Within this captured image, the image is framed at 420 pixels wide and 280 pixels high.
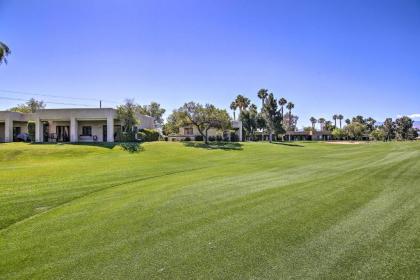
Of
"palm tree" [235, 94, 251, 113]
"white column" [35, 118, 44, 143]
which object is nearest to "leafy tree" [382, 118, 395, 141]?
"palm tree" [235, 94, 251, 113]

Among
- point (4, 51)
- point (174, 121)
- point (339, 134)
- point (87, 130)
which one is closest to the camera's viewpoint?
point (4, 51)

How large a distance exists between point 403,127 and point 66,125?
5232 inches

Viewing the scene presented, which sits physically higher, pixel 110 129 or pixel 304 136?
pixel 110 129

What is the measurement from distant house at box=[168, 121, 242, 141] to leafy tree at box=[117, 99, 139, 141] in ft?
49.1

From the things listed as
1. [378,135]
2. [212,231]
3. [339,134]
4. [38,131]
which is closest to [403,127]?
[378,135]

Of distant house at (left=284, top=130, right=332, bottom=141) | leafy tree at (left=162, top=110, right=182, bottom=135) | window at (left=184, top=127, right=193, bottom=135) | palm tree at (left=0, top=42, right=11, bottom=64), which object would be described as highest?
palm tree at (left=0, top=42, right=11, bottom=64)

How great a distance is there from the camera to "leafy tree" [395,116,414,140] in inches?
5221

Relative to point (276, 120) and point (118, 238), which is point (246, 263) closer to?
point (118, 238)

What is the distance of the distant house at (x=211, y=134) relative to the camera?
58.3m

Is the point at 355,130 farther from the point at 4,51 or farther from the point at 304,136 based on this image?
the point at 4,51

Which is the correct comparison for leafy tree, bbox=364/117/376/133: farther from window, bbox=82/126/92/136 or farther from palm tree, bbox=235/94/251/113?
window, bbox=82/126/92/136

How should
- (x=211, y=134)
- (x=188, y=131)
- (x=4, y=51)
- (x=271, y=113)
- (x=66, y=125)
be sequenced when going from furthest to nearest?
(x=271, y=113), (x=188, y=131), (x=211, y=134), (x=66, y=125), (x=4, y=51)

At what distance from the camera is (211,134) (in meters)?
64.0

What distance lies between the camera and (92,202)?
919 centimetres
